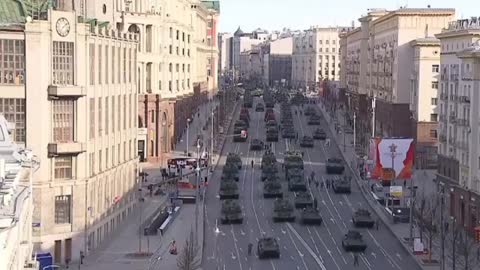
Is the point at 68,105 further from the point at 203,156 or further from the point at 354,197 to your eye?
the point at 203,156

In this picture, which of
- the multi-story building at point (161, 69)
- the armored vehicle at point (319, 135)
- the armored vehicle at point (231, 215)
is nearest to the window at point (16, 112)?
the armored vehicle at point (231, 215)

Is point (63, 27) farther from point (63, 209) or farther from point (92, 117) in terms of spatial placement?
point (63, 209)

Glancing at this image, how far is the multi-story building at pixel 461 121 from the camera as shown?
2510 inches

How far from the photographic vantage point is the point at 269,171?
279 feet

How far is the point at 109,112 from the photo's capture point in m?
60.5

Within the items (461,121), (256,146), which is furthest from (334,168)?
(461,121)

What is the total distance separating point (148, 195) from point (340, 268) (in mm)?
27349

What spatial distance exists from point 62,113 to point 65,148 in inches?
77.5

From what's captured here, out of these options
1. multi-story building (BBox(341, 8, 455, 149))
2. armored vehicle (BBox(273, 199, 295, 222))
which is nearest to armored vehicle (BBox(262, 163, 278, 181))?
armored vehicle (BBox(273, 199, 295, 222))

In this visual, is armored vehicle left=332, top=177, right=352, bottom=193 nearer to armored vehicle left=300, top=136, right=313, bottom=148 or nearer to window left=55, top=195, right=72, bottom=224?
armored vehicle left=300, top=136, right=313, bottom=148

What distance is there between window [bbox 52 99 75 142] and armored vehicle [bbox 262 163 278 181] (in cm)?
3218

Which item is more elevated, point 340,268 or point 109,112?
point 109,112

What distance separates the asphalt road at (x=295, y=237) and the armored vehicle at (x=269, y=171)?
2.49 ft

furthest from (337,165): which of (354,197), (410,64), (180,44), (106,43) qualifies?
(106,43)
